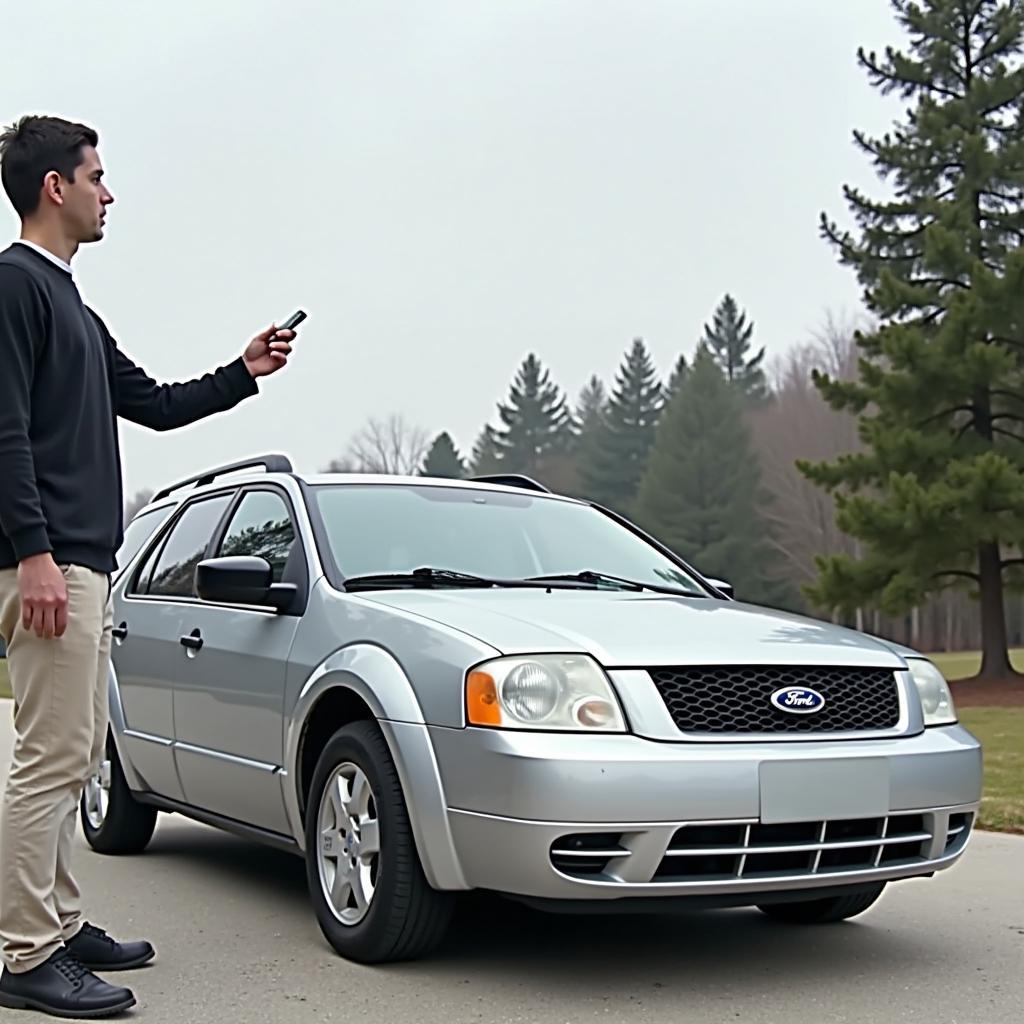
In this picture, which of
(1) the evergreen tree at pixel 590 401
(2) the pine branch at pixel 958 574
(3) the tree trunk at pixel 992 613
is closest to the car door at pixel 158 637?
(2) the pine branch at pixel 958 574

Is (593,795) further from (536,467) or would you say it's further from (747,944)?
(536,467)

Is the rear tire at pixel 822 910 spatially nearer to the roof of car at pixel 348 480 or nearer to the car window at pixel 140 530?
the roof of car at pixel 348 480

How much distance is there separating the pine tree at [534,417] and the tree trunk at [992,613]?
69.4 meters

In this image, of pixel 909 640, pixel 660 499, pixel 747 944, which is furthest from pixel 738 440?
pixel 747 944

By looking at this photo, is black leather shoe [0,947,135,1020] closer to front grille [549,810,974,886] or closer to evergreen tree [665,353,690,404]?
front grille [549,810,974,886]

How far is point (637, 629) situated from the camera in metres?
4.59

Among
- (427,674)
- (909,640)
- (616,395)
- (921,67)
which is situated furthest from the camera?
(616,395)

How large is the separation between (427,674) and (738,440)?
71695mm

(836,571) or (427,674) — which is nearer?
(427,674)

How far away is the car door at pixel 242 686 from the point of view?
17.4 ft

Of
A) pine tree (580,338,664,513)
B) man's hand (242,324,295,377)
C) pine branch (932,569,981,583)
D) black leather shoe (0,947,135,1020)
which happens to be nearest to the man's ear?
man's hand (242,324,295,377)

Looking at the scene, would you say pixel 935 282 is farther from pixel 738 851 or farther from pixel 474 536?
pixel 738 851

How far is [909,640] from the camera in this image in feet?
262

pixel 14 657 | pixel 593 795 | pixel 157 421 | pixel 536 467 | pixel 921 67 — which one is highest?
pixel 921 67
